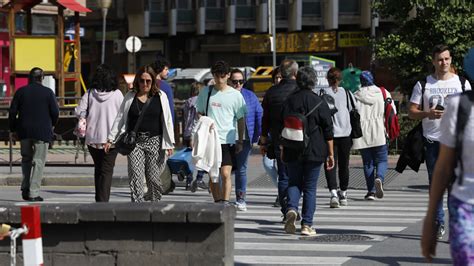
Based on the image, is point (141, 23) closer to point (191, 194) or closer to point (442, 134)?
point (191, 194)

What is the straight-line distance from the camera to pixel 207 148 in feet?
44.7

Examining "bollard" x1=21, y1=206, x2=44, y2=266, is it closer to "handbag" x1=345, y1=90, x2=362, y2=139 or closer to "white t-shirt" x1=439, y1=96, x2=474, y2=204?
"white t-shirt" x1=439, y1=96, x2=474, y2=204

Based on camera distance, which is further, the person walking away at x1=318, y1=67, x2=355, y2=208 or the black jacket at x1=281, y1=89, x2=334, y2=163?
the person walking away at x1=318, y1=67, x2=355, y2=208

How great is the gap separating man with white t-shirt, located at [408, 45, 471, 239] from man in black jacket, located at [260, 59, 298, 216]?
2.62 m

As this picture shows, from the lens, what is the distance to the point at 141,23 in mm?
67062

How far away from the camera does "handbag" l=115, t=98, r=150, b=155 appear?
12290 mm

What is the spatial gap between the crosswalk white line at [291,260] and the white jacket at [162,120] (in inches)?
80.8

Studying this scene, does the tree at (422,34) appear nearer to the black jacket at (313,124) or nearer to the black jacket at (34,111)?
the black jacket at (34,111)

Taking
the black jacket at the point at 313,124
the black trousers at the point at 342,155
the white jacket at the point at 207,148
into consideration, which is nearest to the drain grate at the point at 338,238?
the black jacket at the point at 313,124

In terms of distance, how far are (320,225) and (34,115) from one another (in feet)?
15.9

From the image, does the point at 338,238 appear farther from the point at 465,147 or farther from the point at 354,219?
the point at 465,147

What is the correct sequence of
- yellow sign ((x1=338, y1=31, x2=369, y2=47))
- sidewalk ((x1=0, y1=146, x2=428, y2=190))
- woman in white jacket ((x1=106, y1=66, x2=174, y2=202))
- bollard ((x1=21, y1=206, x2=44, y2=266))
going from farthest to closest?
1. yellow sign ((x1=338, y1=31, x2=369, y2=47))
2. sidewalk ((x1=0, y1=146, x2=428, y2=190))
3. woman in white jacket ((x1=106, y1=66, x2=174, y2=202))
4. bollard ((x1=21, y1=206, x2=44, y2=266))

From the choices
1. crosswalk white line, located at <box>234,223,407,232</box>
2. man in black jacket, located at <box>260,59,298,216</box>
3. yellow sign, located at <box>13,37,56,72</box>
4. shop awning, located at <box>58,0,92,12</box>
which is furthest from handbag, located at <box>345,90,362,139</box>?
yellow sign, located at <box>13,37,56,72</box>

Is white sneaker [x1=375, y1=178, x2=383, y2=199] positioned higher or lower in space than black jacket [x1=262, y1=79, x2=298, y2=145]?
lower
